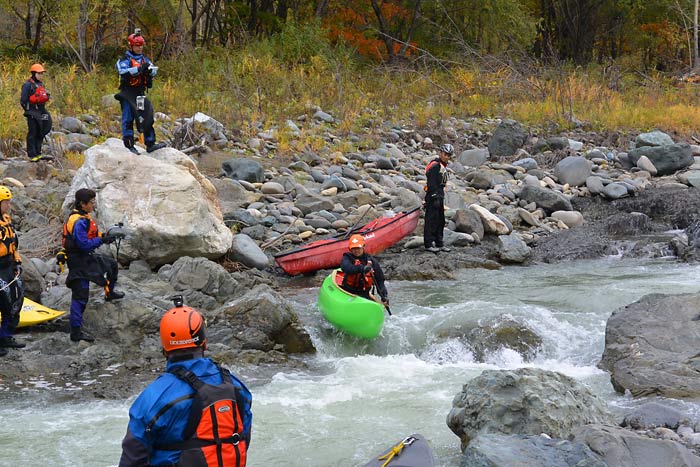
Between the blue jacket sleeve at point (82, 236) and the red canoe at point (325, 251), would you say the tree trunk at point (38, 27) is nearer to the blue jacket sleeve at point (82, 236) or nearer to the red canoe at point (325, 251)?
the red canoe at point (325, 251)

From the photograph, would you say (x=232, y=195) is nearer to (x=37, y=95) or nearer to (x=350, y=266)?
(x=37, y=95)

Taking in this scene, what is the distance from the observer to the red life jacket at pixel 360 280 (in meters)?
8.72

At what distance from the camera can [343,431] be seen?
618 centimetres

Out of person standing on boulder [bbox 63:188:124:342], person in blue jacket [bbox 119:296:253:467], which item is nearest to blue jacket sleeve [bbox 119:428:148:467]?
person in blue jacket [bbox 119:296:253:467]

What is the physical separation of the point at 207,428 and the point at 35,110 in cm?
980

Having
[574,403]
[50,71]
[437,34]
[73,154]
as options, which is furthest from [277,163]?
[437,34]

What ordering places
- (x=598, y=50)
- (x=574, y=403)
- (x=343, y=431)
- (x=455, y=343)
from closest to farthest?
(x=574, y=403) → (x=343, y=431) → (x=455, y=343) → (x=598, y=50)

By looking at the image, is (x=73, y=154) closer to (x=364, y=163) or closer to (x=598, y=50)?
(x=364, y=163)

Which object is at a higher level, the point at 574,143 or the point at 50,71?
the point at 50,71

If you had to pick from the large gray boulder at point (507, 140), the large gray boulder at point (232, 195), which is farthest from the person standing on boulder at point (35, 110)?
the large gray boulder at point (507, 140)

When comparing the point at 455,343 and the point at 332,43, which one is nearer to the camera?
the point at 455,343

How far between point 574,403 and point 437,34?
20.7 meters

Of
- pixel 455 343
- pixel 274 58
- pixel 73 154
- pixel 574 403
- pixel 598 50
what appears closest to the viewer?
pixel 574 403

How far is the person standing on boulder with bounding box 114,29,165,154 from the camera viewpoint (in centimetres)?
908
